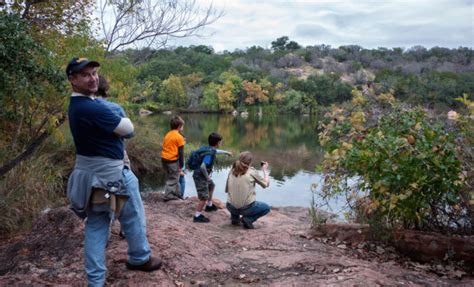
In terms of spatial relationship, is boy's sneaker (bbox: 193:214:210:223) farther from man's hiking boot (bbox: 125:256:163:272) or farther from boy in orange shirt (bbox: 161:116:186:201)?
man's hiking boot (bbox: 125:256:163:272)

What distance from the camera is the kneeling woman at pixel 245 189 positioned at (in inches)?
222

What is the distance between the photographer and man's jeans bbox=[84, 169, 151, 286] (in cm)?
294

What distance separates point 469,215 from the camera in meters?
3.89

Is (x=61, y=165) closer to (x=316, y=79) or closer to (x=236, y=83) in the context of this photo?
(x=236, y=83)

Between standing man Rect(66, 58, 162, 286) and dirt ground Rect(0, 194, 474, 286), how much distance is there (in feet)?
1.56

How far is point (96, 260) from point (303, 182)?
516 inches

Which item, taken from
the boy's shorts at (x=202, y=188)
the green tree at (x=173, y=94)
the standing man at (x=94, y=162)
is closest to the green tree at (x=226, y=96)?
the green tree at (x=173, y=94)

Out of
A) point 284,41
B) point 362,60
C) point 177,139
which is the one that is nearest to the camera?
Result: point 177,139

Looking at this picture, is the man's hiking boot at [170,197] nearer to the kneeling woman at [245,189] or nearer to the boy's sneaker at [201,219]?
the boy's sneaker at [201,219]

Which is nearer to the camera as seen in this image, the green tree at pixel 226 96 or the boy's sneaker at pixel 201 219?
the boy's sneaker at pixel 201 219

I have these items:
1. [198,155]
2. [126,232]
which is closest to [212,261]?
[126,232]

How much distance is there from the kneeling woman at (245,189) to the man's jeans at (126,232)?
2449mm

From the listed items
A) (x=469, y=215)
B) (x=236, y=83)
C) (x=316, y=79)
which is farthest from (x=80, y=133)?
(x=316, y=79)

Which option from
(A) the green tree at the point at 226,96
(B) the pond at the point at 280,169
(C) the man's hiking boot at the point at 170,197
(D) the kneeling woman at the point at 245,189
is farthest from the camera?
(A) the green tree at the point at 226,96
